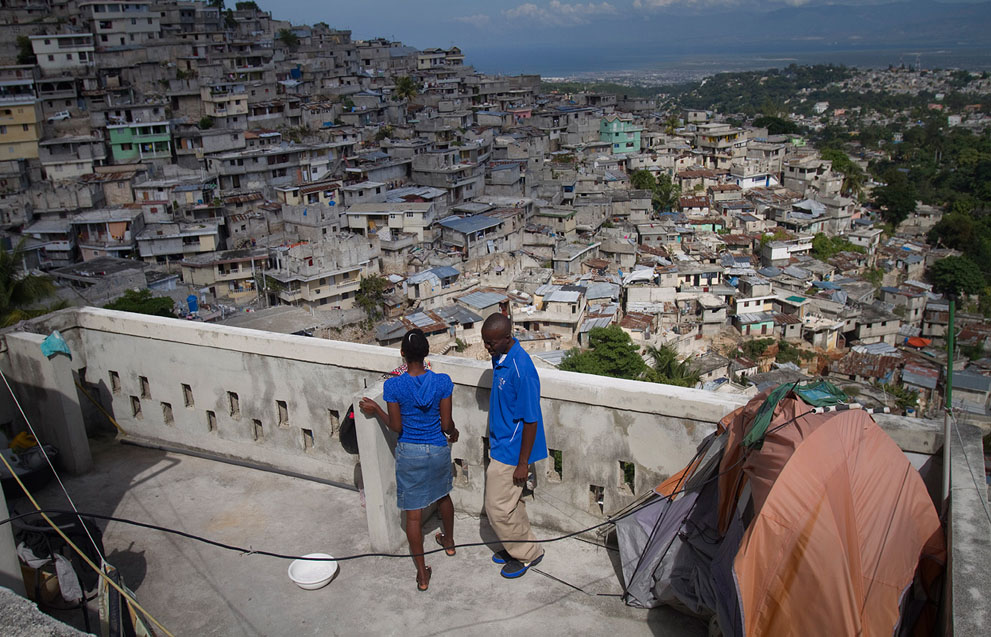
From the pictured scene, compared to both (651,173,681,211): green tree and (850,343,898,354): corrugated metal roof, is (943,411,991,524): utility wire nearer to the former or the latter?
(850,343,898,354): corrugated metal roof

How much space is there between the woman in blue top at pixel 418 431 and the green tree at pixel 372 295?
22.5 meters

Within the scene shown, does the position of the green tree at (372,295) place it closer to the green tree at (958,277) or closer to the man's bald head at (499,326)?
the man's bald head at (499,326)

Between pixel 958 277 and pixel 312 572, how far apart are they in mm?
36939

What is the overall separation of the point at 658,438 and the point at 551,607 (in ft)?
3.04

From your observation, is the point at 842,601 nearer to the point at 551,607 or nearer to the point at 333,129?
the point at 551,607

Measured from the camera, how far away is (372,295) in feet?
87.9

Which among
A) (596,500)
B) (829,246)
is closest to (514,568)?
(596,500)

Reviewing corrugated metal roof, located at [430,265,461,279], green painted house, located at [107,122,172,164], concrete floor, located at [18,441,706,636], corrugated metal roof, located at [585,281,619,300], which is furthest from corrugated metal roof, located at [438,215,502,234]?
concrete floor, located at [18,441,706,636]

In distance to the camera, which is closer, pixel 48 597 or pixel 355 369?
pixel 48 597

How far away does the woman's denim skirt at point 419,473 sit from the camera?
12.1 feet

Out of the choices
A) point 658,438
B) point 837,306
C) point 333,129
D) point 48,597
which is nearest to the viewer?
point 48,597

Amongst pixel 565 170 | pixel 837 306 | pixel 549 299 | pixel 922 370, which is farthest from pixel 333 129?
pixel 922 370

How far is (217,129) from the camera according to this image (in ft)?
120

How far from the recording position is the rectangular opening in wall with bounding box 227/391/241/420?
492 centimetres
